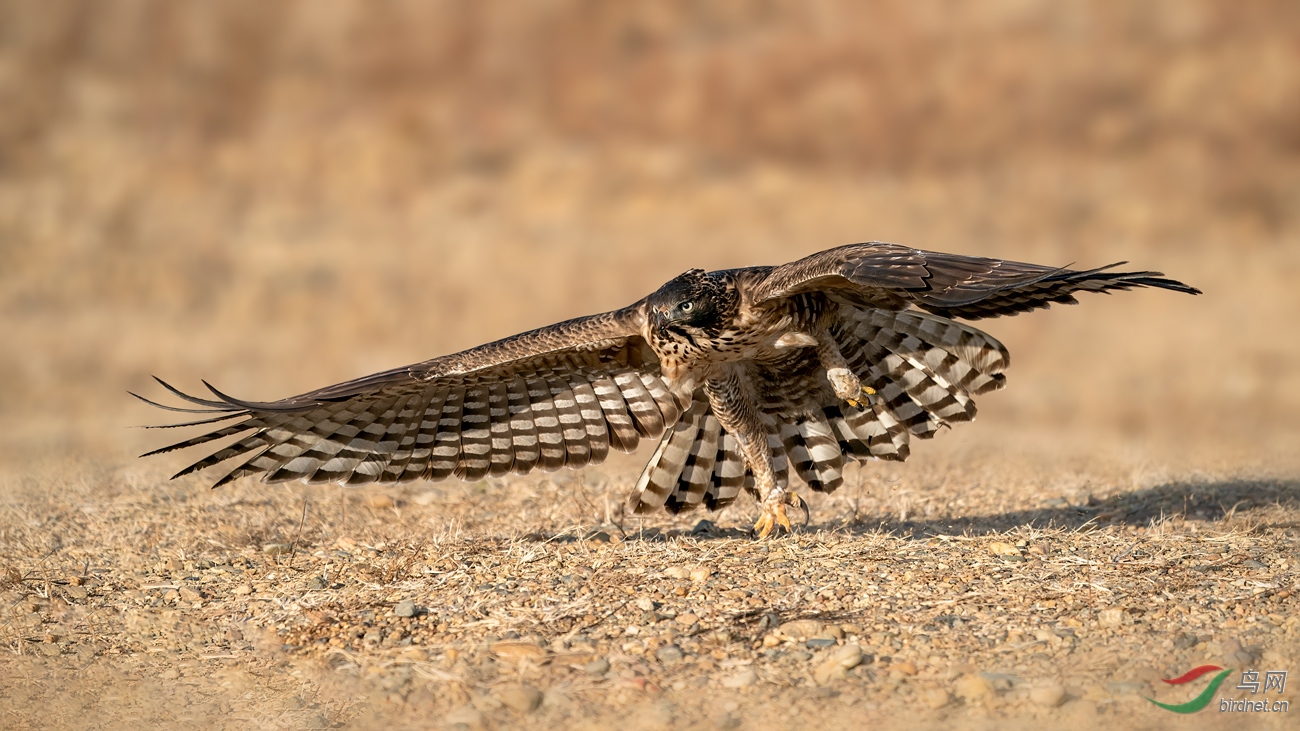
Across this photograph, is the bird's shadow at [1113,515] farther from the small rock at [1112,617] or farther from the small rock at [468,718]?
the small rock at [468,718]

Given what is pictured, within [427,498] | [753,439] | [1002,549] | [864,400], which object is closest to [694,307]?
[753,439]

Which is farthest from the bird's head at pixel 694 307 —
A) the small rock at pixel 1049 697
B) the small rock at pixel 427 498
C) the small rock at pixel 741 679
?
the small rock at pixel 427 498

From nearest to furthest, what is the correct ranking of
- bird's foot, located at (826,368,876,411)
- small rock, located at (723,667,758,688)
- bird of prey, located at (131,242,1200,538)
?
small rock, located at (723,667,758,688)
bird of prey, located at (131,242,1200,538)
bird's foot, located at (826,368,876,411)

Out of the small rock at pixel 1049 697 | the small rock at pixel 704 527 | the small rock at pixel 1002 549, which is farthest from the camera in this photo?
the small rock at pixel 704 527

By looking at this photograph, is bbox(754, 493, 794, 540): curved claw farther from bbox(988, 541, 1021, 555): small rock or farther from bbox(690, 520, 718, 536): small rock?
bbox(988, 541, 1021, 555): small rock

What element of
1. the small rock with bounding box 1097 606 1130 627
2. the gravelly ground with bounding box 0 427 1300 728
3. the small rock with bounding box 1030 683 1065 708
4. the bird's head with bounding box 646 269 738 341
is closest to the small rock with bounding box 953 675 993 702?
the gravelly ground with bounding box 0 427 1300 728

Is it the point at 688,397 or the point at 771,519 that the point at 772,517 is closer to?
the point at 771,519
